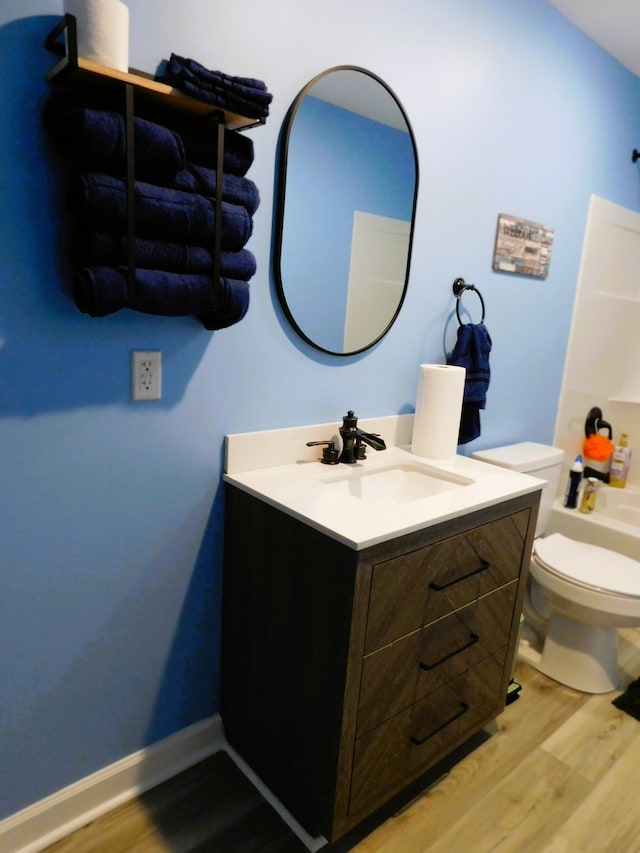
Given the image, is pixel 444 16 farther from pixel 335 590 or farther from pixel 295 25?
pixel 335 590

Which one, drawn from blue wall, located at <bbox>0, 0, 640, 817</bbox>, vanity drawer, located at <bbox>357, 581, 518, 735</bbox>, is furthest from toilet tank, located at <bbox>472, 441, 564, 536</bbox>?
vanity drawer, located at <bbox>357, 581, 518, 735</bbox>

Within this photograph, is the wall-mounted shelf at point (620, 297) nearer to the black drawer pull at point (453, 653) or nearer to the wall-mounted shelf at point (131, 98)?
the black drawer pull at point (453, 653)

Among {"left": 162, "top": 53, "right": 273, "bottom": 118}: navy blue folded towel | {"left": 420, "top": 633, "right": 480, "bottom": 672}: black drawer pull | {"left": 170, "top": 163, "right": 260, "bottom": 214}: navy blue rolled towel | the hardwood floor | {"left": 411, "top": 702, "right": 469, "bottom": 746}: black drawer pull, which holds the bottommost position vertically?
the hardwood floor

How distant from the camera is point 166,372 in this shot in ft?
4.48

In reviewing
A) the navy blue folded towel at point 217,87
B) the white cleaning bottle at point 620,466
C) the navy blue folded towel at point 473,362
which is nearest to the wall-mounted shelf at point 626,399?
the white cleaning bottle at point 620,466

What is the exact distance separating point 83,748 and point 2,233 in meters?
1.26

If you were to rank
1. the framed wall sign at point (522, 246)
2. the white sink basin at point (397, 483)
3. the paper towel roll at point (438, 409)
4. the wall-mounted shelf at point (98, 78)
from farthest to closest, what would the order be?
the framed wall sign at point (522, 246) → the paper towel roll at point (438, 409) → the white sink basin at point (397, 483) → the wall-mounted shelf at point (98, 78)

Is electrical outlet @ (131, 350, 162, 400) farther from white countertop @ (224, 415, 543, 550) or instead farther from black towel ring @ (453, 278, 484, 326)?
black towel ring @ (453, 278, 484, 326)

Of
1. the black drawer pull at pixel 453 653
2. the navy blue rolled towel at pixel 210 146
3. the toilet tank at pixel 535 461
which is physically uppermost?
the navy blue rolled towel at pixel 210 146

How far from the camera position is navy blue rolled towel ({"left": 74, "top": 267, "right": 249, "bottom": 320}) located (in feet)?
3.57

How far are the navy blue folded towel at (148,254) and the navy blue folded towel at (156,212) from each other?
0.02m

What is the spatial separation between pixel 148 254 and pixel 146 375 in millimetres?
312

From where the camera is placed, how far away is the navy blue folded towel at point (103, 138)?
102 cm

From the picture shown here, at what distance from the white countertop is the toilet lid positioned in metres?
0.57
